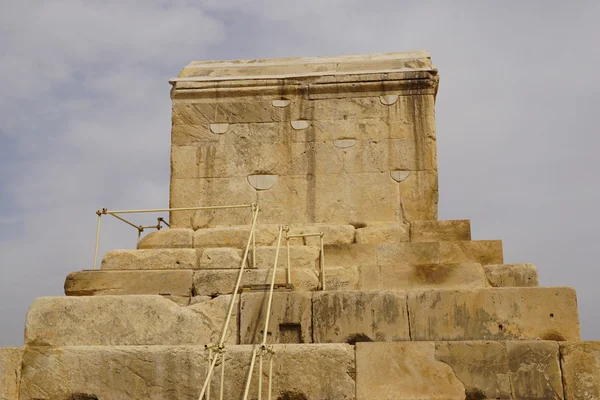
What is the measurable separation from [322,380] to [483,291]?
1538mm

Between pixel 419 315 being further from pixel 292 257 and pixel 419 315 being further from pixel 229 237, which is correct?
pixel 229 237

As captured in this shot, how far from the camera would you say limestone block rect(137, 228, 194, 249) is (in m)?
7.90

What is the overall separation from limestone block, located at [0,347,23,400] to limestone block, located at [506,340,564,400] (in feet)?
13.4

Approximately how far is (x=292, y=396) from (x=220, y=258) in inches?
68.3

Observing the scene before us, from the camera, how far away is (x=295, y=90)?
9008 millimetres

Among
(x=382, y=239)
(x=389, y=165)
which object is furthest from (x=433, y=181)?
(x=382, y=239)

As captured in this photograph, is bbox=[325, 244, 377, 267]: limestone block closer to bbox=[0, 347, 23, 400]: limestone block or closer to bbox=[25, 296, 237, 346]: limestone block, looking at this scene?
bbox=[25, 296, 237, 346]: limestone block

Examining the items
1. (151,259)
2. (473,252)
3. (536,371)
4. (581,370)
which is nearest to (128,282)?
(151,259)

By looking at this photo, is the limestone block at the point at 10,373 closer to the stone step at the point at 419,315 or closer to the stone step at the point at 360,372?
the stone step at the point at 360,372

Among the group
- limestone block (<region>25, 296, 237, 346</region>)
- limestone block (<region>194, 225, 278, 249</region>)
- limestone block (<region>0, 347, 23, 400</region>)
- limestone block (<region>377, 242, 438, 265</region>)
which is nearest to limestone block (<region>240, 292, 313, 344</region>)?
limestone block (<region>25, 296, 237, 346</region>)

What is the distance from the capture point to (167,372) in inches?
245

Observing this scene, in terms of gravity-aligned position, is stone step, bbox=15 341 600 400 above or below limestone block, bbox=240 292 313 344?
below

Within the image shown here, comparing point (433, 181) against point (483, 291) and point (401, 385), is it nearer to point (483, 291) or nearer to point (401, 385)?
point (483, 291)

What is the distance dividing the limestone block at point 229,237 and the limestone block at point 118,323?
120 cm
